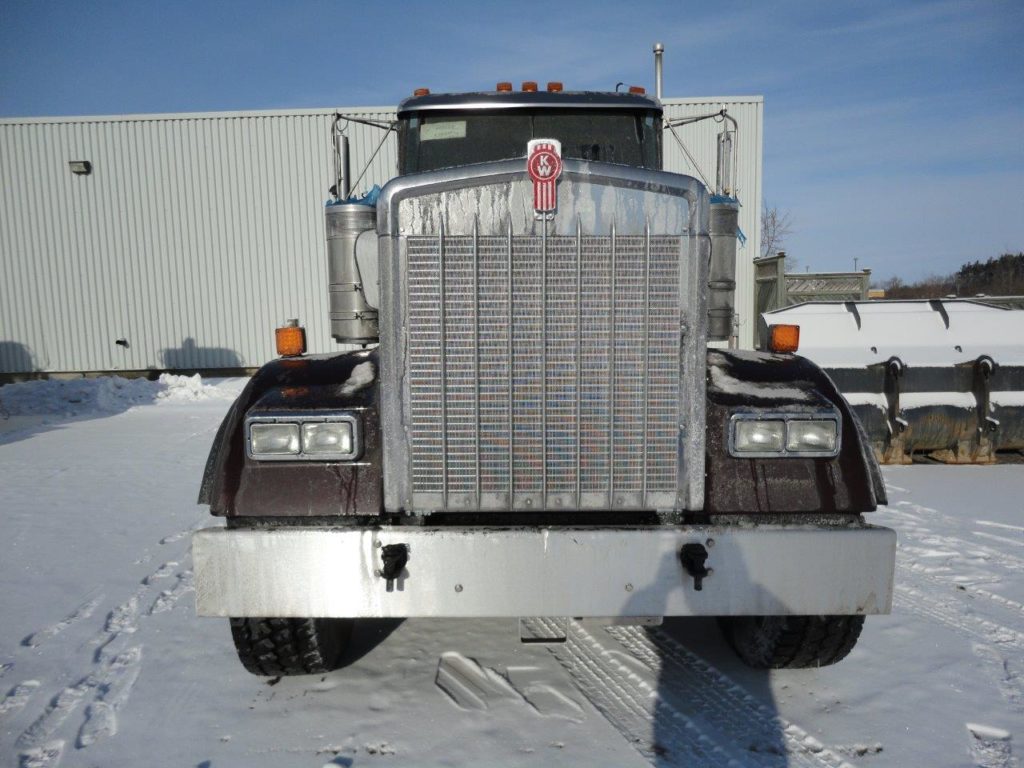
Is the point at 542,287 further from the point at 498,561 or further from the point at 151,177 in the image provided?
the point at 151,177

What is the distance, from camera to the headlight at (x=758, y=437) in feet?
8.68

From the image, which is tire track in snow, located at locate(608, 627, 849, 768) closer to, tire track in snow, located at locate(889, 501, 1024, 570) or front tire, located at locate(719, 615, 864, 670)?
front tire, located at locate(719, 615, 864, 670)

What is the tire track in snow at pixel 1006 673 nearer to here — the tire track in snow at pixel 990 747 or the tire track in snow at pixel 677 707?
the tire track in snow at pixel 990 747

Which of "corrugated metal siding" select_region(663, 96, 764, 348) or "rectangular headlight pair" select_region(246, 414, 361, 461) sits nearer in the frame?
"rectangular headlight pair" select_region(246, 414, 361, 461)

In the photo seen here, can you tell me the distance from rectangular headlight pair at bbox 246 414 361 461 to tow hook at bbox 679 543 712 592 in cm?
122

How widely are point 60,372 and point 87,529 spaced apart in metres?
13.2

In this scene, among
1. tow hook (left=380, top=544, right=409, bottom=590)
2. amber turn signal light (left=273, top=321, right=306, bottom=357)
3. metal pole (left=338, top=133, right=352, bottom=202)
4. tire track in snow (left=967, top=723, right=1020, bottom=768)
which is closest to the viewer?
tow hook (left=380, top=544, right=409, bottom=590)

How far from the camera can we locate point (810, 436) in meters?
2.64

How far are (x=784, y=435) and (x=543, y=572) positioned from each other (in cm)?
103

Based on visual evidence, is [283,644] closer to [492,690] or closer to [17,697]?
[492,690]

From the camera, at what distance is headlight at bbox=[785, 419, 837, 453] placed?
104 inches

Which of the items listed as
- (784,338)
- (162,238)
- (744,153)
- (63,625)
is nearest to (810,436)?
(784,338)

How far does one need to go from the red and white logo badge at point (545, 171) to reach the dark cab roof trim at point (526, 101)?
1.93 m

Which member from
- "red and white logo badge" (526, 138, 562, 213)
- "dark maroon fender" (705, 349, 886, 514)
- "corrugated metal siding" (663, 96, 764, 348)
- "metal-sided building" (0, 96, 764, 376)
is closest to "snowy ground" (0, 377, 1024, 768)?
"dark maroon fender" (705, 349, 886, 514)
